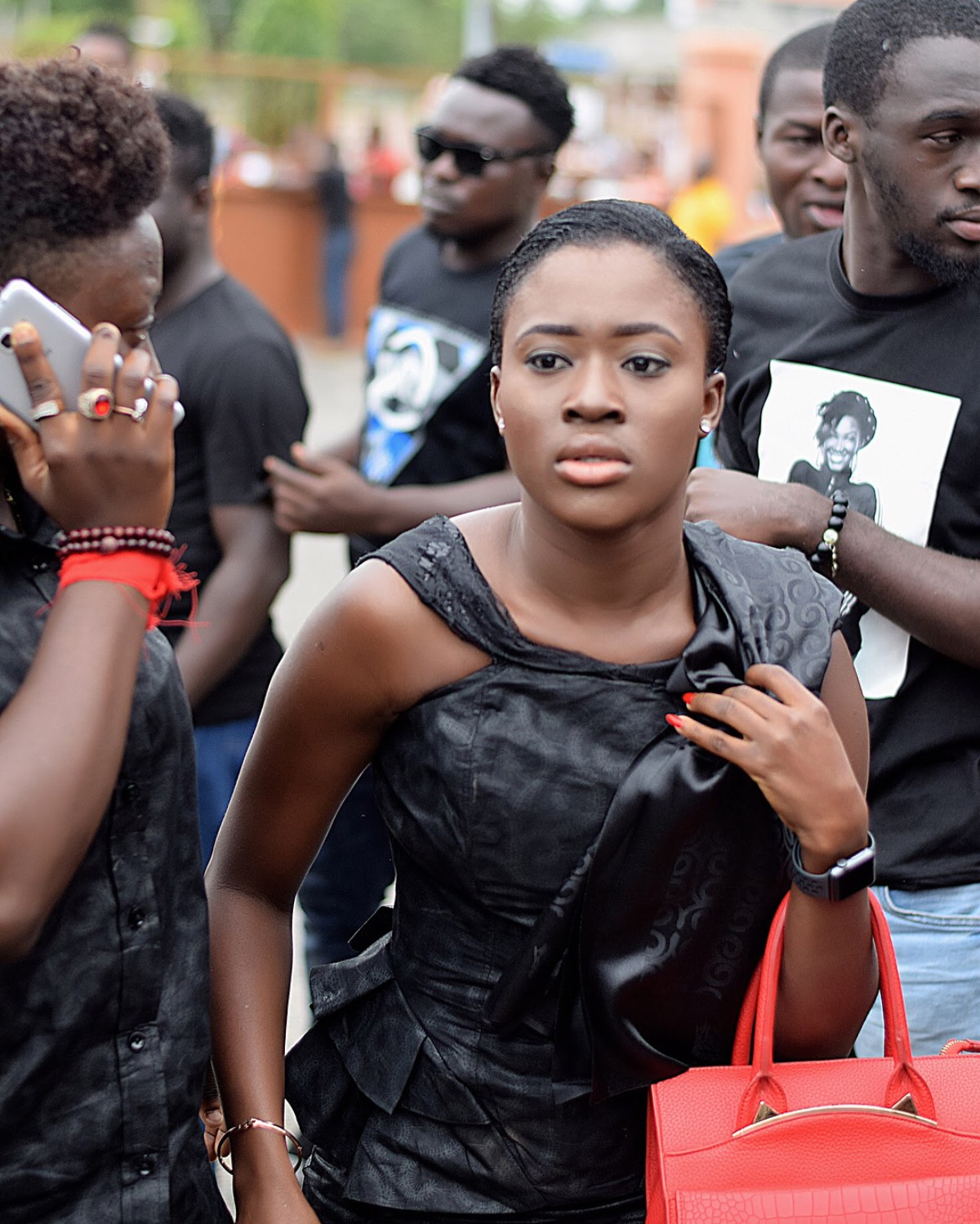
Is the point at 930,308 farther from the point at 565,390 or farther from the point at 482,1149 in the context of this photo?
the point at 482,1149

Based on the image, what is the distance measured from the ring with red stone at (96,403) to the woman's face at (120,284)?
0.36 ft

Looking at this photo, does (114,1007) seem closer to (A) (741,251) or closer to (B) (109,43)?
(A) (741,251)

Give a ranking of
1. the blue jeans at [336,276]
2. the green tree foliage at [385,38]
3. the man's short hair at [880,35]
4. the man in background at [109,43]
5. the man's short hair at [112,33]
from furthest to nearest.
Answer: the green tree foliage at [385,38], the blue jeans at [336,276], the man's short hair at [112,33], the man in background at [109,43], the man's short hair at [880,35]

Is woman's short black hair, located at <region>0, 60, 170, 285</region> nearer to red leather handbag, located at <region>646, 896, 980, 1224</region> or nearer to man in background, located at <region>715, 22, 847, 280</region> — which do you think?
red leather handbag, located at <region>646, 896, 980, 1224</region>

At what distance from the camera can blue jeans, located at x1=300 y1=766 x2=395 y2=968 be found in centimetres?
425

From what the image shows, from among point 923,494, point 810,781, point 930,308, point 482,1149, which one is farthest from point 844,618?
point 482,1149

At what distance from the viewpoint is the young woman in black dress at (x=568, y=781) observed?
1.95 m

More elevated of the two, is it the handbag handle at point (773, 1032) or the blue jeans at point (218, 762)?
the handbag handle at point (773, 1032)

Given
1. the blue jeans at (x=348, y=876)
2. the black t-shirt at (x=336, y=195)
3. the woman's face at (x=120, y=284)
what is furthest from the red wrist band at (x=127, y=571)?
the black t-shirt at (x=336, y=195)

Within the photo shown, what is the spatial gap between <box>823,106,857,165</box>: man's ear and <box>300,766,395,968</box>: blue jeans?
2106mm

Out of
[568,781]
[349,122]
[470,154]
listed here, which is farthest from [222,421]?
[349,122]

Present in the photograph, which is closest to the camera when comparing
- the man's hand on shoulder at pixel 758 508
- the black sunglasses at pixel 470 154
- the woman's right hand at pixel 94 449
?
the woman's right hand at pixel 94 449

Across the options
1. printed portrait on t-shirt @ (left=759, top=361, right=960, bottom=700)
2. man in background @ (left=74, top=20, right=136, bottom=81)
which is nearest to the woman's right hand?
printed portrait on t-shirt @ (left=759, top=361, right=960, bottom=700)

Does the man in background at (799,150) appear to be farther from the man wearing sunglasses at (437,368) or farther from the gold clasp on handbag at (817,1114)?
the gold clasp on handbag at (817,1114)
